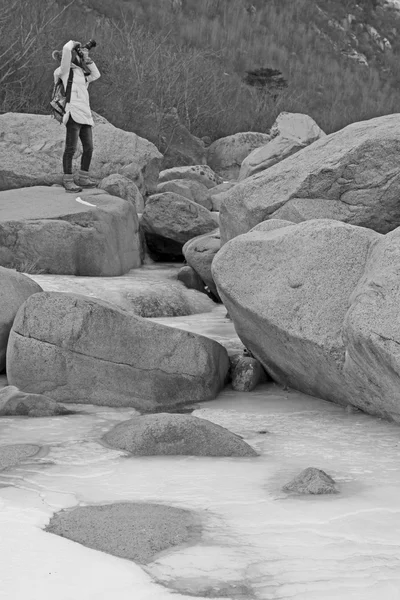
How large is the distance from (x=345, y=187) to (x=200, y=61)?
14.0 meters

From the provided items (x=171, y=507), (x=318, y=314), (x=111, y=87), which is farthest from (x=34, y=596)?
(x=111, y=87)

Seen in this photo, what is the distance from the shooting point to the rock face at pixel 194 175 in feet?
44.5

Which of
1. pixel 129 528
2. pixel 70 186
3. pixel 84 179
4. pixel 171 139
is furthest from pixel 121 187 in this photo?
pixel 129 528

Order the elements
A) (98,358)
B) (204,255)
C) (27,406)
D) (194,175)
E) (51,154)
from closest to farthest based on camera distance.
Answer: (27,406) < (98,358) < (204,255) < (51,154) < (194,175)

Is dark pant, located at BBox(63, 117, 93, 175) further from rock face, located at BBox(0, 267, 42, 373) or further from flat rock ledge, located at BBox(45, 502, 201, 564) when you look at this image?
flat rock ledge, located at BBox(45, 502, 201, 564)

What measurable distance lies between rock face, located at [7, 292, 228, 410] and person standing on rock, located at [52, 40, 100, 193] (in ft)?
13.4

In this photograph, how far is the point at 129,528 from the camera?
129 inches

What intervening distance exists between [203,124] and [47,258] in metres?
10.8

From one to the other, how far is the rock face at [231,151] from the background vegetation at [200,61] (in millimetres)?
1185

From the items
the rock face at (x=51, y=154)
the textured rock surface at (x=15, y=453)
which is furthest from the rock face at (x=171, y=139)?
the textured rock surface at (x=15, y=453)

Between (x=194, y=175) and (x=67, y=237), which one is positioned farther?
(x=194, y=175)

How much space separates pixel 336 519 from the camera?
11.3ft

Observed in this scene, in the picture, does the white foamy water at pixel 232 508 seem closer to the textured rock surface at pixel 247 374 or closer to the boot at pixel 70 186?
the textured rock surface at pixel 247 374

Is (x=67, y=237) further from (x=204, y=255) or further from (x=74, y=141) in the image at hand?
(x=74, y=141)
